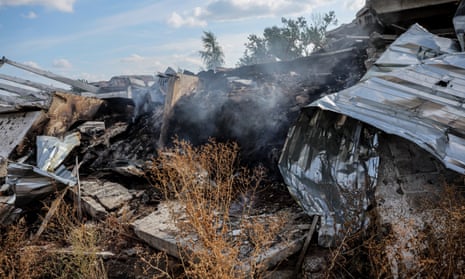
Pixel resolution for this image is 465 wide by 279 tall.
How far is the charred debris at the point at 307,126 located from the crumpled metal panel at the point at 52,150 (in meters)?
0.02

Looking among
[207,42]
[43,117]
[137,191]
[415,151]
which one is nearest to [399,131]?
[415,151]

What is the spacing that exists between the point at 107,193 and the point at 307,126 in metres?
3.31

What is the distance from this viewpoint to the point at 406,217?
2.55 meters

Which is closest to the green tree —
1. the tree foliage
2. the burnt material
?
the tree foliage

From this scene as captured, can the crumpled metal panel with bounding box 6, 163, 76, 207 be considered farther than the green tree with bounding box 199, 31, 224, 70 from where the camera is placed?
No

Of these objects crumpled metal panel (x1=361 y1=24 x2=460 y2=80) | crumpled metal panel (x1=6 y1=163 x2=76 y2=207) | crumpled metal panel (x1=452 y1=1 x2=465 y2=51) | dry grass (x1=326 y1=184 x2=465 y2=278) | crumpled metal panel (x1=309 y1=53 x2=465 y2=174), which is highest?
crumpled metal panel (x1=452 y1=1 x2=465 y2=51)

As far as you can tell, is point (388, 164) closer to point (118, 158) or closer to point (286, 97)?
point (286, 97)

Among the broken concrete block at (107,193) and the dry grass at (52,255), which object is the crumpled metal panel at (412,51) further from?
the broken concrete block at (107,193)

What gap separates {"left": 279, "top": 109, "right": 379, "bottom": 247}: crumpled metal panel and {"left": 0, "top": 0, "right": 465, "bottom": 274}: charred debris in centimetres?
1

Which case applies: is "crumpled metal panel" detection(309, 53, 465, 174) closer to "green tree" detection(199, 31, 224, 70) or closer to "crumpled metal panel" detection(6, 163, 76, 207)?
"crumpled metal panel" detection(6, 163, 76, 207)

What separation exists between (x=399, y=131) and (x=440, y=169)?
568mm

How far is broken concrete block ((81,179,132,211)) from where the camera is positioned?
4297 millimetres

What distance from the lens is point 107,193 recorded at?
455 centimetres

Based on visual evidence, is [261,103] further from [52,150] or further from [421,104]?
[52,150]
